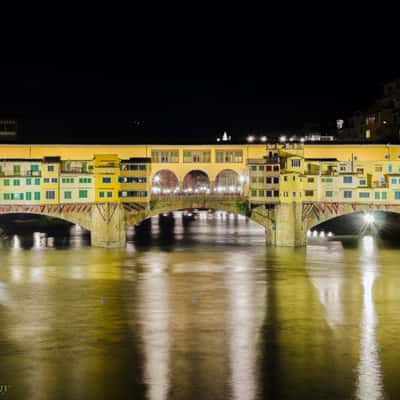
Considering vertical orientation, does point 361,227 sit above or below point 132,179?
below

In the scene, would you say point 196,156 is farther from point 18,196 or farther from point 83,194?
point 18,196

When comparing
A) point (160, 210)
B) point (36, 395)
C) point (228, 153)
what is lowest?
point (36, 395)

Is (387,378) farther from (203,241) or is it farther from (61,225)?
(61,225)

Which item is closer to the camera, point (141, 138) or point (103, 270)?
point (103, 270)

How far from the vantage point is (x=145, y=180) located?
183 ft

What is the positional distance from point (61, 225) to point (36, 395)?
60.4 m

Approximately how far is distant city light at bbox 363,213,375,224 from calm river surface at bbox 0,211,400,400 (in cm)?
2205

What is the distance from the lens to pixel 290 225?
54000 mm

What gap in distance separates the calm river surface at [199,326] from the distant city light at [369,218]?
72.3 ft

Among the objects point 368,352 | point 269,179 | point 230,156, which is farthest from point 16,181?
point 368,352

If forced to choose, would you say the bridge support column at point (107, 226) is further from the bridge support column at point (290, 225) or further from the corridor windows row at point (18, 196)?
the bridge support column at point (290, 225)

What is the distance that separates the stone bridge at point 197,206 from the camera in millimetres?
53781

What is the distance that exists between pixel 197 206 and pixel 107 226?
7.10 meters

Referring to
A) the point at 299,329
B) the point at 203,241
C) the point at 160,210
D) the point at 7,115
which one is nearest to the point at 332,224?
the point at 203,241
